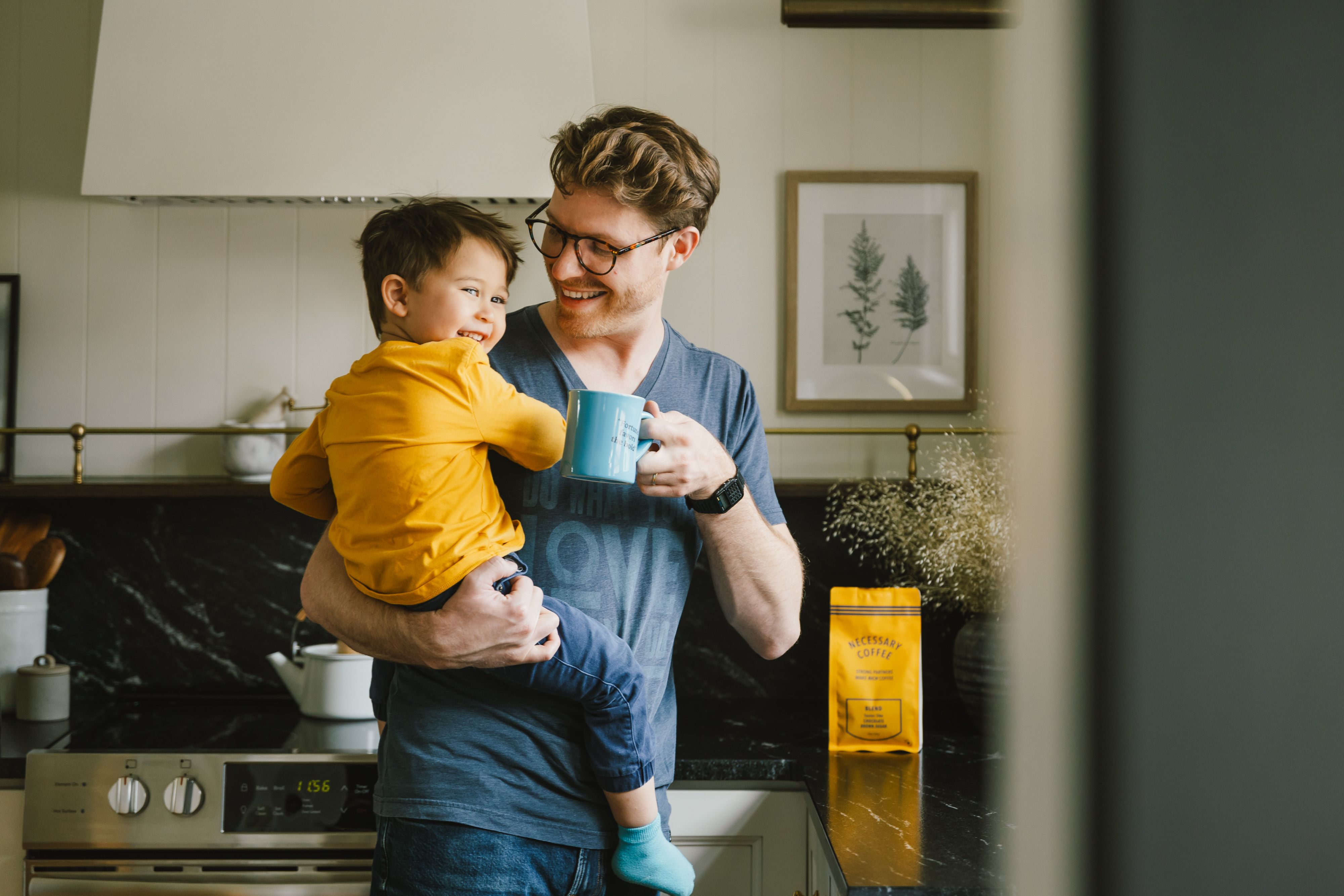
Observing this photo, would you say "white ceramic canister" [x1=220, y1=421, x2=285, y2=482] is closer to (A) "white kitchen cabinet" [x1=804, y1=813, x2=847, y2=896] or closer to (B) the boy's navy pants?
(B) the boy's navy pants

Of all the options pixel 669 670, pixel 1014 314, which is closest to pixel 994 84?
pixel 1014 314

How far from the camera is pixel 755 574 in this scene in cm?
114

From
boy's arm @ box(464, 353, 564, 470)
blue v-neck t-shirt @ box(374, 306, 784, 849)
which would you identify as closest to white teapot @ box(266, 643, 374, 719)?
blue v-neck t-shirt @ box(374, 306, 784, 849)

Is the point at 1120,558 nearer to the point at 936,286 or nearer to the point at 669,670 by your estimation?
the point at 669,670

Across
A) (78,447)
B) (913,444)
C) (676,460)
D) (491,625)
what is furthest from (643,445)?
(78,447)

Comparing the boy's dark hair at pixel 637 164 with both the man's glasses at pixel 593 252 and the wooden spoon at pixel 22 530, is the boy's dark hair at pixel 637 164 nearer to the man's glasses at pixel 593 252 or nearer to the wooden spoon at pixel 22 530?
the man's glasses at pixel 593 252

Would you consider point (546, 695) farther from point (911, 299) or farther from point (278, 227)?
point (278, 227)

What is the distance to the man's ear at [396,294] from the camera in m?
1.11

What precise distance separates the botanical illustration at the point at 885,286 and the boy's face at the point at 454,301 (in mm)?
1235

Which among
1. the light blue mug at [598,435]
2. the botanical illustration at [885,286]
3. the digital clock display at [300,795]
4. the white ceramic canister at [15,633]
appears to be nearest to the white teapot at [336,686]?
the digital clock display at [300,795]

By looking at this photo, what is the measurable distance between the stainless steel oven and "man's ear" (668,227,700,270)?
1.10m

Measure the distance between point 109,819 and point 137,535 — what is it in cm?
75

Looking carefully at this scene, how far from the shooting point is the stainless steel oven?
1.66 meters

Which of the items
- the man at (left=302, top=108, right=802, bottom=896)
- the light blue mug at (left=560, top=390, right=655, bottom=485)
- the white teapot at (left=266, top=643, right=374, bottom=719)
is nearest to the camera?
the light blue mug at (left=560, top=390, right=655, bottom=485)
